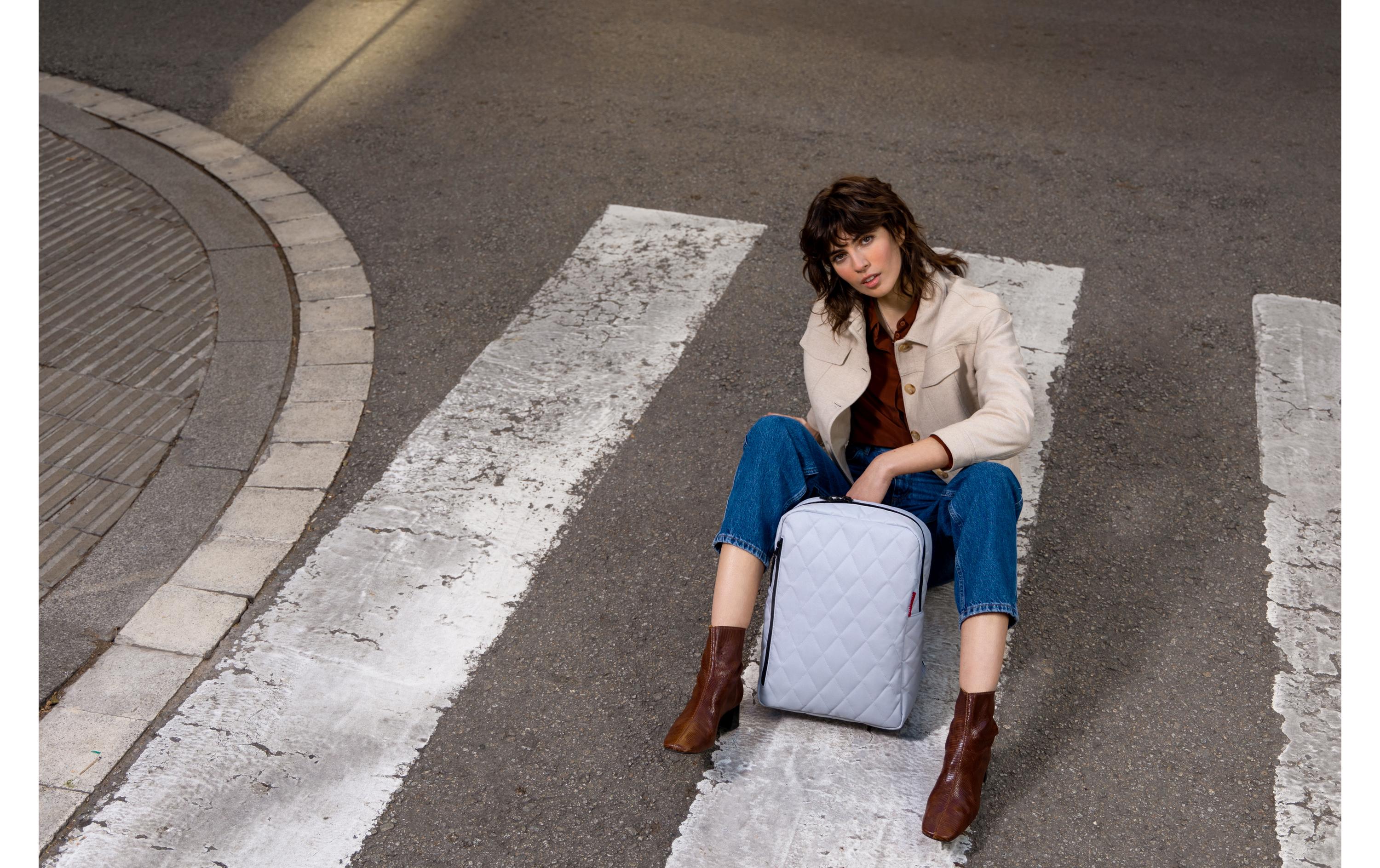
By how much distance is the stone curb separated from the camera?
361 cm

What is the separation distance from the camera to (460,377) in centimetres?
516

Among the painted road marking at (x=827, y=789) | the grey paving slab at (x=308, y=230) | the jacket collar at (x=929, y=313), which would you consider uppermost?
the jacket collar at (x=929, y=313)

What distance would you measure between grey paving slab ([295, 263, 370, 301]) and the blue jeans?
3.03m

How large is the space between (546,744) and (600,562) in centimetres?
83

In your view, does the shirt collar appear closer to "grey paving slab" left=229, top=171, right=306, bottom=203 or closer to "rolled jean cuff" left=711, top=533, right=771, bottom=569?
"rolled jean cuff" left=711, top=533, right=771, bottom=569

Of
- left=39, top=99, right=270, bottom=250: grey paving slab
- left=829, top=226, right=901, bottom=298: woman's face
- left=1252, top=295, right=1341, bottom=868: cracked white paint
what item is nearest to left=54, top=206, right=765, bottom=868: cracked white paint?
left=829, top=226, right=901, bottom=298: woman's face

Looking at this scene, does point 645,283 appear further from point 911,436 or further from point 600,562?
point 911,436

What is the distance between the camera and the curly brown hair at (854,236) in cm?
342

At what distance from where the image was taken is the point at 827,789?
334 centimetres

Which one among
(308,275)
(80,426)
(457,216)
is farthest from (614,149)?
(80,426)

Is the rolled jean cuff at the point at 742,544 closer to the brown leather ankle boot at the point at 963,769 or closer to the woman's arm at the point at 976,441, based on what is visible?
the woman's arm at the point at 976,441

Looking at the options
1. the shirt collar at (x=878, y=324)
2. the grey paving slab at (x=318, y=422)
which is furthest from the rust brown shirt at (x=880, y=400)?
the grey paving slab at (x=318, y=422)

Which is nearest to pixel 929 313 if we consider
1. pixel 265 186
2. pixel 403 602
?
pixel 403 602

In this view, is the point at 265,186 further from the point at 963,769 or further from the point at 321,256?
the point at 963,769
